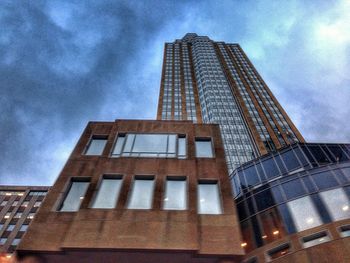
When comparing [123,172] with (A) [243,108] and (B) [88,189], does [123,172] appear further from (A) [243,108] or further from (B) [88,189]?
(A) [243,108]

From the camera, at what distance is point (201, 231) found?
1195 centimetres

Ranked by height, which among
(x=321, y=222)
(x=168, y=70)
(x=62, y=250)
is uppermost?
(x=168, y=70)

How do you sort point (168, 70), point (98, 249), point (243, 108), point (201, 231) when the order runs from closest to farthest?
point (98, 249)
point (201, 231)
point (243, 108)
point (168, 70)

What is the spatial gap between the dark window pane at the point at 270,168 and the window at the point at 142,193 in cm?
1143

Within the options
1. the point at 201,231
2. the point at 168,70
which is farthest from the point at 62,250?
the point at 168,70

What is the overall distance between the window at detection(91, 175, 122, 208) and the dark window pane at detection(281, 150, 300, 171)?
559 inches

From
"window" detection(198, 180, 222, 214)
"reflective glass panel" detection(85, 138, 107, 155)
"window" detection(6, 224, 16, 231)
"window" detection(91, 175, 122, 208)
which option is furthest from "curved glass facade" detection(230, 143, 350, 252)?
"window" detection(6, 224, 16, 231)

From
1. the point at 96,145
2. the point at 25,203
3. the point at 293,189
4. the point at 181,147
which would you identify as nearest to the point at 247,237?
the point at 293,189

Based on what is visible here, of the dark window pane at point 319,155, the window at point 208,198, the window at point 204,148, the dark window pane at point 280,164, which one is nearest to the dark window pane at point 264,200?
the dark window pane at point 280,164

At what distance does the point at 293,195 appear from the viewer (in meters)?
17.4

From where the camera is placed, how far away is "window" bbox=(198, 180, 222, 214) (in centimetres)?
1316

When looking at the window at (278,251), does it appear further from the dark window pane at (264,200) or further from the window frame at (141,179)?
the window frame at (141,179)

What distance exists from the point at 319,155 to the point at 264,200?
7149mm

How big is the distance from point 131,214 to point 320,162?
16.3 metres
